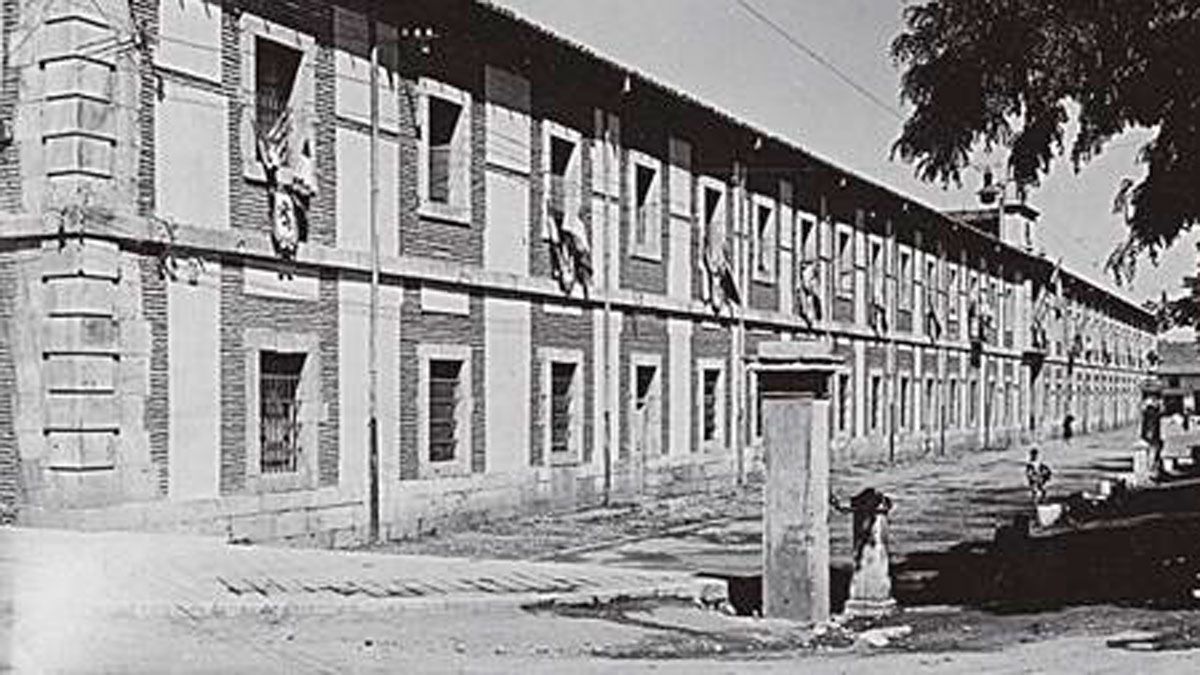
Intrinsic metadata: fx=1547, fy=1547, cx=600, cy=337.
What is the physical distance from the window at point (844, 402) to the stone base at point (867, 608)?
22172 mm

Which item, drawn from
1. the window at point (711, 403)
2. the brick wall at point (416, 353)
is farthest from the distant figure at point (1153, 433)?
the brick wall at point (416, 353)

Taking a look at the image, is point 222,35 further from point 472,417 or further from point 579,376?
point 579,376

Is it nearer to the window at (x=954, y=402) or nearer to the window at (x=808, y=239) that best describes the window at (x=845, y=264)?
the window at (x=808, y=239)

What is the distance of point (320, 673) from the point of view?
26.6 ft

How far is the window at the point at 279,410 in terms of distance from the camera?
48.6 feet

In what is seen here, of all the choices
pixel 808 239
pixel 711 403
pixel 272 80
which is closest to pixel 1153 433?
pixel 808 239

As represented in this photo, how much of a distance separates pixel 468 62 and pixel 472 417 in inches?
168

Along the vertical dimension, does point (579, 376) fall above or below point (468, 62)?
below

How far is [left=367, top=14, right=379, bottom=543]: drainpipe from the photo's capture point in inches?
642

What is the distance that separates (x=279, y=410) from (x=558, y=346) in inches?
252

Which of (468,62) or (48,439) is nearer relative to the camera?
(48,439)

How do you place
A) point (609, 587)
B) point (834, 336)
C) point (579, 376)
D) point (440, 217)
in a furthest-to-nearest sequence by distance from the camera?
point (834, 336) < point (579, 376) < point (440, 217) < point (609, 587)

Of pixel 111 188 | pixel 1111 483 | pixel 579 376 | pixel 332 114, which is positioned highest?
pixel 332 114

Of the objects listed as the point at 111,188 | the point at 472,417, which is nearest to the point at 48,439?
the point at 111,188
